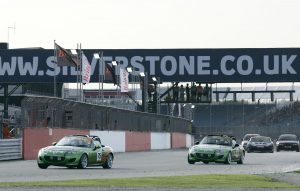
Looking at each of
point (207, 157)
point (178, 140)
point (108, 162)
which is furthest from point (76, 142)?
point (178, 140)

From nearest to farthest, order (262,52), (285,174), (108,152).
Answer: (285,174) < (108,152) < (262,52)

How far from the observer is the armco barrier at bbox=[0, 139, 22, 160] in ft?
115

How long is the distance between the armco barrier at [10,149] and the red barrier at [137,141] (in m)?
16.5

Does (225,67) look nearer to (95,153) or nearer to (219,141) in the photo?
(219,141)

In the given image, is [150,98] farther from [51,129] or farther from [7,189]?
[7,189]

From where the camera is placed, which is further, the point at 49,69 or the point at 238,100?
the point at 238,100

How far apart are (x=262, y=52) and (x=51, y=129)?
24265 millimetres

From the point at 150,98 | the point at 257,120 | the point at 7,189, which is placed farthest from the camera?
the point at 257,120

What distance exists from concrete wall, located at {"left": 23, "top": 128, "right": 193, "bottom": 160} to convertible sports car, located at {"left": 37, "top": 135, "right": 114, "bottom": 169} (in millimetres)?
7314

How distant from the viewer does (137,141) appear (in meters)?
56.2

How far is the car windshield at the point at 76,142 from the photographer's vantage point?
96.0ft

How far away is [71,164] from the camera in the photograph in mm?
28234

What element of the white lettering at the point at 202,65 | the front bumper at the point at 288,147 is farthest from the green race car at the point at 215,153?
the front bumper at the point at 288,147

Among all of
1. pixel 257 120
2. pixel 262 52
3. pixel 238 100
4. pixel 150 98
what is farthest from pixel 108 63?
pixel 238 100
